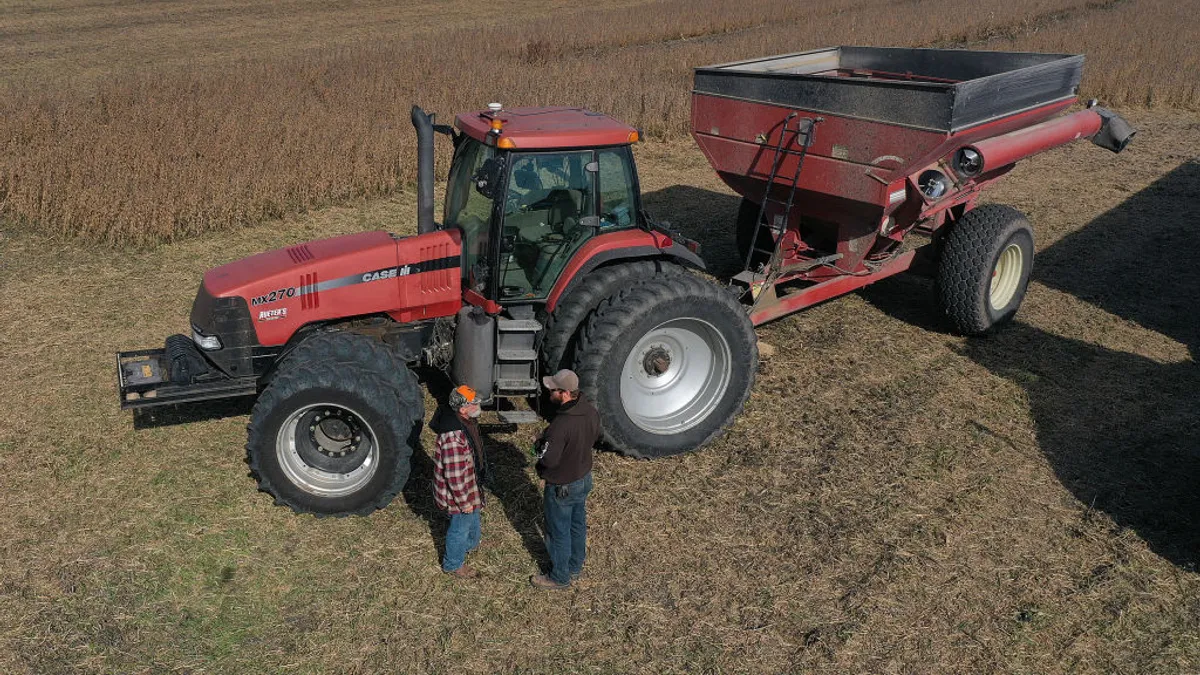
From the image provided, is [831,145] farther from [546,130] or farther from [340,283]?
[340,283]

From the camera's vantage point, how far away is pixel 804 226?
8547mm

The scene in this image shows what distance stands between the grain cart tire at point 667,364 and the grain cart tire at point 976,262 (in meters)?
2.65

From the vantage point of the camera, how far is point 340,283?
5.98 metres

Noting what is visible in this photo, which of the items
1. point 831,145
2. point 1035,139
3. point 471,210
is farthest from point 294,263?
point 1035,139

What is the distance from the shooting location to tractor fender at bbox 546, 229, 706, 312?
6.11m

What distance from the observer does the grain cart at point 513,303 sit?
5.64m

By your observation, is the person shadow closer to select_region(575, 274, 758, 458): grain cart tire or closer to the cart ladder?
select_region(575, 274, 758, 458): grain cart tire

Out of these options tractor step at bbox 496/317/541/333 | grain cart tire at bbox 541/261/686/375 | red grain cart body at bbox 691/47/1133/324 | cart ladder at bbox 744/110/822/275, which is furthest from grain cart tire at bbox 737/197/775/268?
tractor step at bbox 496/317/541/333

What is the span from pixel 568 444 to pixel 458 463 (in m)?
0.62

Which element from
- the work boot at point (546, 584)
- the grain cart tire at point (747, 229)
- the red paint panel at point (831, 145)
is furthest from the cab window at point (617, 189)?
the grain cart tire at point (747, 229)

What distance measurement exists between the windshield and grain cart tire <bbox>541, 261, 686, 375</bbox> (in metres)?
0.55

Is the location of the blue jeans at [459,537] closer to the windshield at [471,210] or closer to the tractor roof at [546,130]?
the windshield at [471,210]

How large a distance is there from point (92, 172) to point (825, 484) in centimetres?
948

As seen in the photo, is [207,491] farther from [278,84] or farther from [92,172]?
[278,84]
